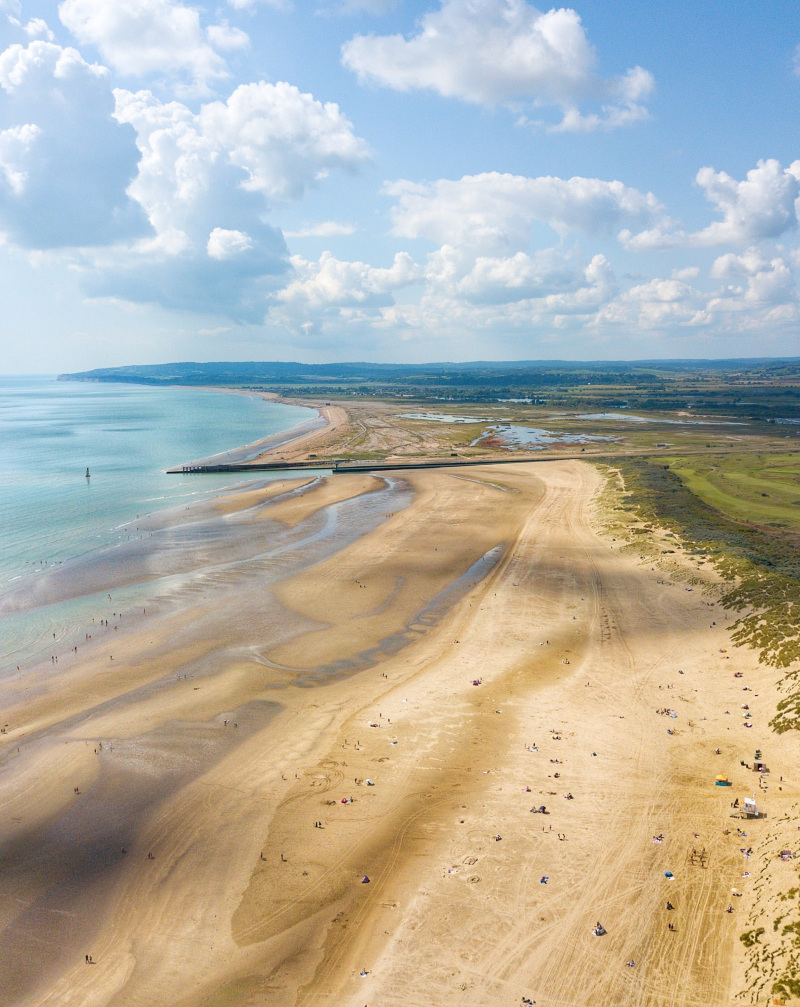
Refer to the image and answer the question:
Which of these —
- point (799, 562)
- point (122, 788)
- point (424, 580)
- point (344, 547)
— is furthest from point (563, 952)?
point (344, 547)

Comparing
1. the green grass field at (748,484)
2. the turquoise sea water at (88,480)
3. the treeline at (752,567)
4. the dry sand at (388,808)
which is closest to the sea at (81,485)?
the turquoise sea water at (88,480)

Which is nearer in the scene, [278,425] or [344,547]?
[344,547]

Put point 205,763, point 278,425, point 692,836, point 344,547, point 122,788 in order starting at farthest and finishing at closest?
point 278,425
point 344,547
point 205,763
point 122,788
point 692,836

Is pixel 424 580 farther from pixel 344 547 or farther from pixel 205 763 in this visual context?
pixel 205 763

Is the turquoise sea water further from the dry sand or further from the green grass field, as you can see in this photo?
the green grass field

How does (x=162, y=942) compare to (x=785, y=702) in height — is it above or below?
below

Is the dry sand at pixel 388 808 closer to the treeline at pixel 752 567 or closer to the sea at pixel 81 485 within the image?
the treeline at pixel 752 567

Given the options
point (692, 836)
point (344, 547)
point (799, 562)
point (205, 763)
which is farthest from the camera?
point (344, 547)

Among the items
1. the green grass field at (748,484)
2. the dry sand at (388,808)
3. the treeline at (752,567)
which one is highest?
the green grass field at (748,484)
